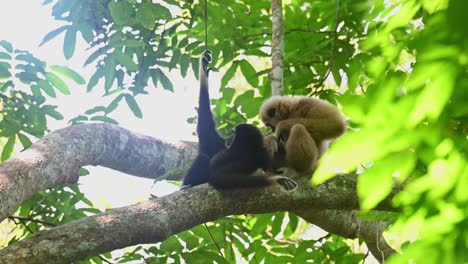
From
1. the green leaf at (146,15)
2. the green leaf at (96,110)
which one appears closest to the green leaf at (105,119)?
the green leaf at (96,110)

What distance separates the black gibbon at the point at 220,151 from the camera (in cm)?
504

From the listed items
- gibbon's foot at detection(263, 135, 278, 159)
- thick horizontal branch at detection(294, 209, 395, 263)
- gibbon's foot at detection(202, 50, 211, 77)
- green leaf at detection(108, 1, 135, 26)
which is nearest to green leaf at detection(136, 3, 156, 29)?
green leaf at detection(108, 1, 135, 26)

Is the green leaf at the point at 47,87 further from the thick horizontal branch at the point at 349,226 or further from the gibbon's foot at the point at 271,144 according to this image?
the thick horizontal branch at the point at 349,226

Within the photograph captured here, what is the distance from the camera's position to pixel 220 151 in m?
5.41

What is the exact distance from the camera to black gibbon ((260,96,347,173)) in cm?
511

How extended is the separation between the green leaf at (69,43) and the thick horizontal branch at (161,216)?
2571 mm

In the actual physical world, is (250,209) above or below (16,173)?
below

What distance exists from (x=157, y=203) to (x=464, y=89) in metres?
2.75

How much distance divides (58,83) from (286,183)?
281cm

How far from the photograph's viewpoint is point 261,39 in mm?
6340

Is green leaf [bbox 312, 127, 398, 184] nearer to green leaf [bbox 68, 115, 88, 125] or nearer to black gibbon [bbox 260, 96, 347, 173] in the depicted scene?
black gibbon [bbox 260, 96, 347, 173]

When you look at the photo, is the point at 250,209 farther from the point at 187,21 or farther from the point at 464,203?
the point at 187,21

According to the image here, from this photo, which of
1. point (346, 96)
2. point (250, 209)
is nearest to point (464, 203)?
point (346, 96)

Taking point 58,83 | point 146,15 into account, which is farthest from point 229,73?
point 58,83
